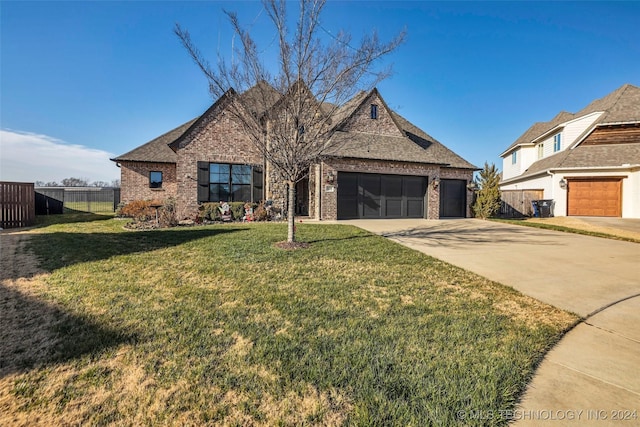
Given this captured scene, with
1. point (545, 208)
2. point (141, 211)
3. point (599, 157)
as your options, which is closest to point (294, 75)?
point (141, 211)

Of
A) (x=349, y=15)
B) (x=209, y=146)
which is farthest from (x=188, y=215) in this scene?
(x=349, y=15)

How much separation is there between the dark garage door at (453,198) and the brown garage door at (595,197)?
6509 mm

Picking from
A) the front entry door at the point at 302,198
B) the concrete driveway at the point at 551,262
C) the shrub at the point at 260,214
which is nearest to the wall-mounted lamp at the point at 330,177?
the front entry door at the point at 302,198

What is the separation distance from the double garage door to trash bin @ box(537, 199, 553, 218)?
28.3 feet

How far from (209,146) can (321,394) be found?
46.4ft

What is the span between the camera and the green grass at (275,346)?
1929 millimetres

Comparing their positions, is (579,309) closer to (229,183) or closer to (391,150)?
(391,150)

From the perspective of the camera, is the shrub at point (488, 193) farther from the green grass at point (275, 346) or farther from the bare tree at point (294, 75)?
the green grass at point (275, 346)

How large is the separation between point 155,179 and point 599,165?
27486 millimetres

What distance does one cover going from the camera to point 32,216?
37.3ft

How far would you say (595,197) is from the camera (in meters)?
17.4

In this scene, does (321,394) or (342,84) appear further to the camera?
(342,84)

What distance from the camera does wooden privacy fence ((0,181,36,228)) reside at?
10.6 m

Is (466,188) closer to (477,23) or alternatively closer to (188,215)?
(477,23)
